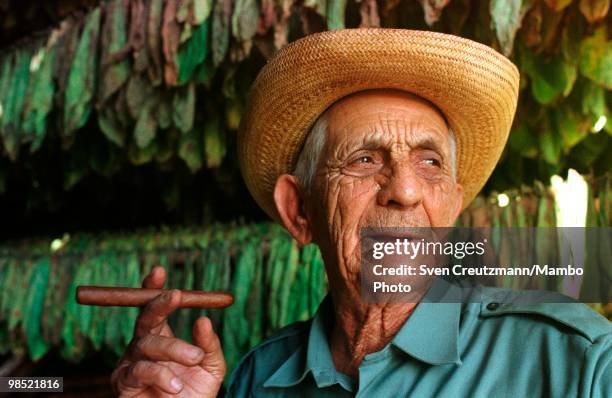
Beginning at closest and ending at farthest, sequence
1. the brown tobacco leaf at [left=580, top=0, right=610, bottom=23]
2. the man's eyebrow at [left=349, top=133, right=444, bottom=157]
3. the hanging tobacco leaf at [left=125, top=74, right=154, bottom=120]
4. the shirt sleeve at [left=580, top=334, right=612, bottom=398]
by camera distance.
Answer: the shirt sleeve at [left=580, top=334, right=612, bottom=398] → the man's eyebrow at [left=349, top=133, right=444, bottom=157] → the brown tobacco leaf at [left=580, top=0, right=610, bottom=23] → the hanging tobacco leaf at [left=125, top=74, right=154, bottom=120]

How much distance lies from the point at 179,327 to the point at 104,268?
36 centimetres

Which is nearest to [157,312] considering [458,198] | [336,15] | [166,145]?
[458,198]

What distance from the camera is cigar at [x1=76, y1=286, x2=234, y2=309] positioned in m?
1.34

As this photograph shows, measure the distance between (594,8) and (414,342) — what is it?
3.47ft

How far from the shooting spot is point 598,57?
6.51 ft

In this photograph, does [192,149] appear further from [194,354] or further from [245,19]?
[194,354]

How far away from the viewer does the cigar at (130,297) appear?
1341 millimetres

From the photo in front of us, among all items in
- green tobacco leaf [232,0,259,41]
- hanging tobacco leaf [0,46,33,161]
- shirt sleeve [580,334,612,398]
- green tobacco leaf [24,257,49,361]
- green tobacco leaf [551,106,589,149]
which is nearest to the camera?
shirt sleeve [580,334,612,398]

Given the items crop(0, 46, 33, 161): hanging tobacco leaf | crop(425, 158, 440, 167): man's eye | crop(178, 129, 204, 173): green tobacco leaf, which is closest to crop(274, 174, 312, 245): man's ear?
crop(425, 158, 440, 167): man's eye

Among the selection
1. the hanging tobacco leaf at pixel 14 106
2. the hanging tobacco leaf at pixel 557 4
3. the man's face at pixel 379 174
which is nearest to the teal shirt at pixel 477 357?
the man's face at pixel 379 174

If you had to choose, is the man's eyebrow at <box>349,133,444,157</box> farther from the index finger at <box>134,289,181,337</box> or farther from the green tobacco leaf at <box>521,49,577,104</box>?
the green tobacco leaf at <box>521,49,577,104</box>

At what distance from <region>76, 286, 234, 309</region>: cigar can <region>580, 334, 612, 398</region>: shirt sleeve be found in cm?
68

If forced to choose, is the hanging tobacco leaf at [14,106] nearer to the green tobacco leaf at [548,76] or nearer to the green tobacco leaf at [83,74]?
the green tobacco leaf at [83,74]

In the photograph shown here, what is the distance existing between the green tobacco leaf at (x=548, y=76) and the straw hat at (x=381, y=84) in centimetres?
45
